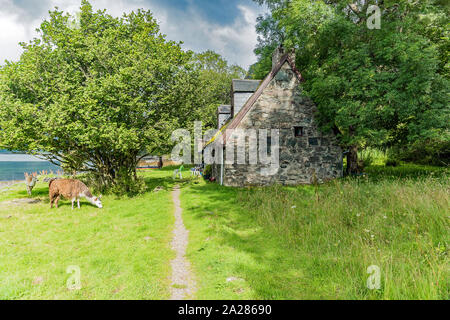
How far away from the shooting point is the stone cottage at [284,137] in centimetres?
1380

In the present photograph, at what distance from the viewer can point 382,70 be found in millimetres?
12312

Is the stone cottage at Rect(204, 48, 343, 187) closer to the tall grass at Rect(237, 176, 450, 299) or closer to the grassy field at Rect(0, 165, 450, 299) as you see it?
the grassy field at Rect(0, 165, 450, 299)

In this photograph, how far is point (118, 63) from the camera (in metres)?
12.7

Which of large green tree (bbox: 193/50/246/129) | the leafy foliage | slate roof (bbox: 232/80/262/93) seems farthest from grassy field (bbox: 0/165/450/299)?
large green tree (bbox: 193/50/246/129)

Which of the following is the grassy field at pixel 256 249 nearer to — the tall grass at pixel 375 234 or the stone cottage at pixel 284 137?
the tall grass at pixel 375 234

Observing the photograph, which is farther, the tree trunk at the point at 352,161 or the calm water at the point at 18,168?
the calm water at the point at 18,168

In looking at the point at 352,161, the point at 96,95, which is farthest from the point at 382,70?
the point at 96,95

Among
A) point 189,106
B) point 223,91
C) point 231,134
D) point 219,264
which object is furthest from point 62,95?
point 223,91

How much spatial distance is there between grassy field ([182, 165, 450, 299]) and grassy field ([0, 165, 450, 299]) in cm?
2

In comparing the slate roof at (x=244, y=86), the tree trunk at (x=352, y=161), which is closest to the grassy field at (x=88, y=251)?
the slate roof at (x=244, y=86)

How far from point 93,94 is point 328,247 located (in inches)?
495

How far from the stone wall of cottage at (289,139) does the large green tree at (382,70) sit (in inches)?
37.8

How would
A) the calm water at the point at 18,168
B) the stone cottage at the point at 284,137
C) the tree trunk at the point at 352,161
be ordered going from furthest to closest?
the calm water at the point at 18,168
the tree trunk at the point at 352,161
the stone cottage at the point at 284,137
